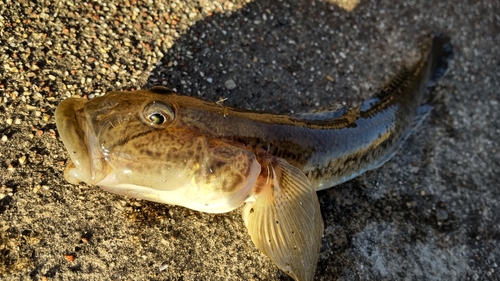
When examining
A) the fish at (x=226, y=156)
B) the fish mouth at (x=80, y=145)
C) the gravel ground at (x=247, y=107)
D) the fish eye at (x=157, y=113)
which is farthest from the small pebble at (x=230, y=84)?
the fish mouth at (x=80, y=145)

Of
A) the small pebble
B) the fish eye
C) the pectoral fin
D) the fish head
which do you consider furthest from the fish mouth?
the small pebble

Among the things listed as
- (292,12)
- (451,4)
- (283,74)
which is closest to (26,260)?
(283,74)

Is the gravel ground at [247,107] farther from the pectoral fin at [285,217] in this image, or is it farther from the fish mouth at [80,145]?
the fish mouth at [80,145]

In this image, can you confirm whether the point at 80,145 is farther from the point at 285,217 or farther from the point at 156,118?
the point at 285,217

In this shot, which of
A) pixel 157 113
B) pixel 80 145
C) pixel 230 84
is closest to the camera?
pixel 80 145

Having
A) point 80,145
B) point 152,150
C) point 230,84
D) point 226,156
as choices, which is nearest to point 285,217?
point 226,156
